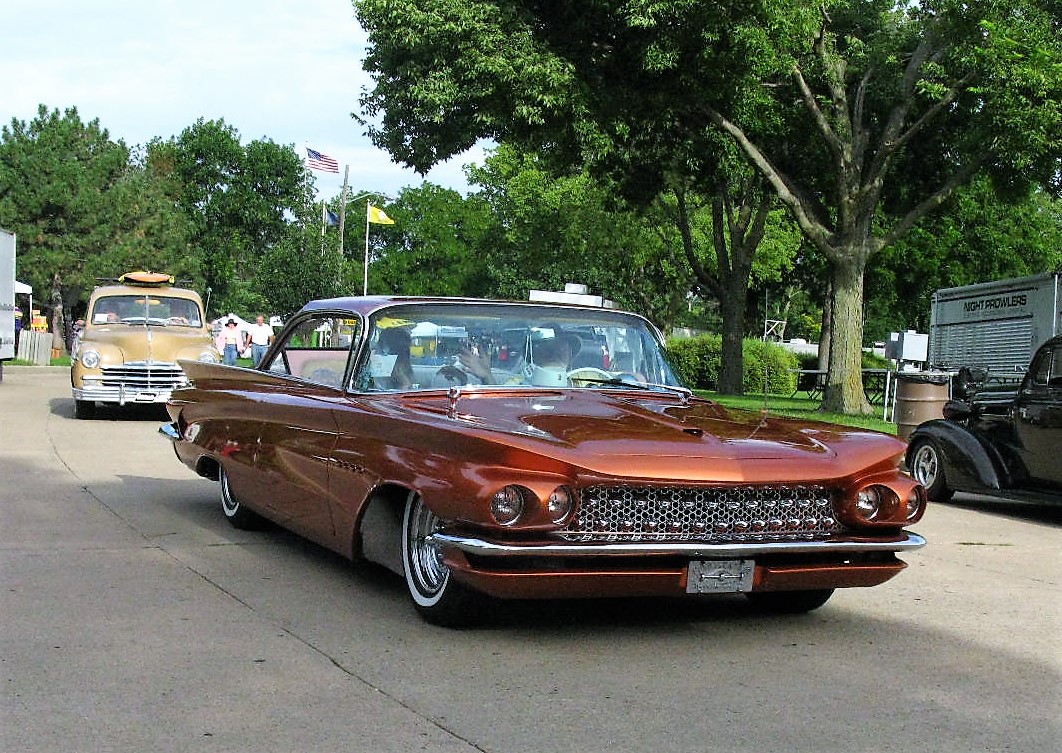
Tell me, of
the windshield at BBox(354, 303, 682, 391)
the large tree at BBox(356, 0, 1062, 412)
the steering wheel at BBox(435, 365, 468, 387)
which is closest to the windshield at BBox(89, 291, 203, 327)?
the large tree at BBox(356, 0, 1062, 412)

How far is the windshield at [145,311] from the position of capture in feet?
63.4

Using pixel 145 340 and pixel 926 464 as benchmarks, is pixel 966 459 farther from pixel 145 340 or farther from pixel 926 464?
pixel 145 340

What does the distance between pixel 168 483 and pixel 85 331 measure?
8669 millimetres

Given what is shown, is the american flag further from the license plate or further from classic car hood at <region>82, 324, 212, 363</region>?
the license plate

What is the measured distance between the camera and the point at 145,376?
60.5 ft

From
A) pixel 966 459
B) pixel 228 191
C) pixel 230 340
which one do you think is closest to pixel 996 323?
pixel 966 459

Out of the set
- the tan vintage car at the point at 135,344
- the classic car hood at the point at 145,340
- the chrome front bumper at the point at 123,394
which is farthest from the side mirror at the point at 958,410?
the classic car hood at the point at 145,340

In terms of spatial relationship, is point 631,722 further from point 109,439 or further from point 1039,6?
point 1039,6

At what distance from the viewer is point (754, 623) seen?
603cm

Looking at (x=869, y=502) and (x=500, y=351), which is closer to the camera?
(x=869, y=502)

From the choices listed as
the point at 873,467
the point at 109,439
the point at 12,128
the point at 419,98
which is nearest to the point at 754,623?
the point at 873,467

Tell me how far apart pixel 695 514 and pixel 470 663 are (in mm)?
1071

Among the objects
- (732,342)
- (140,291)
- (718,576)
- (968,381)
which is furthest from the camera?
(732,342)

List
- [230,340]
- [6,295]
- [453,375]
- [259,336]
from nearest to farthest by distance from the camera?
[453,375] < [259,336] < [6,295] < [230,340]
